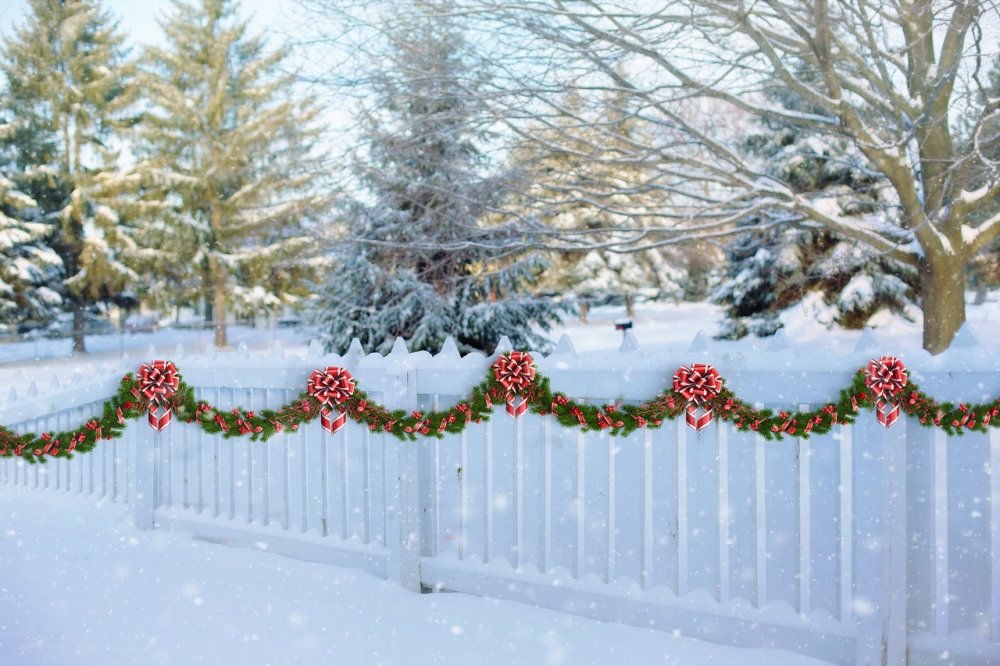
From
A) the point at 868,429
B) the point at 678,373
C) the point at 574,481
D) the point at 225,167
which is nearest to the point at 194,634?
the point at 574,481

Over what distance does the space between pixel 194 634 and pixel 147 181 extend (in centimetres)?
2584

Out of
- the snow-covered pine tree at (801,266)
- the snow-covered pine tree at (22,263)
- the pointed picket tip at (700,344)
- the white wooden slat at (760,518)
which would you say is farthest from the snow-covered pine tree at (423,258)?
the snow-covered pine tree at (22,263)

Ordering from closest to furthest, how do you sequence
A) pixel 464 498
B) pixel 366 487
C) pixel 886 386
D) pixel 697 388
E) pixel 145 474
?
pixel 886 386, pixel 697 388, pixel 464 498, pixel 366 487, pixel 145 474

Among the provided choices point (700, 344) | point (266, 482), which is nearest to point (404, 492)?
point (266, 482)

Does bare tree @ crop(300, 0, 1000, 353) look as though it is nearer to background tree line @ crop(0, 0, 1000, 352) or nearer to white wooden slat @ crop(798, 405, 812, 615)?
background tree line @ crop(0, 0, 1000, 352)

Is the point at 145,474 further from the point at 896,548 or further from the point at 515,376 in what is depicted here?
the point at 896,548

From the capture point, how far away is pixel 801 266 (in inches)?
672

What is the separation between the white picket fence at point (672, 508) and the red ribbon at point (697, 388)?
90 mm

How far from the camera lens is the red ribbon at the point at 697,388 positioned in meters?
3.34

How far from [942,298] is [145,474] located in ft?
32.2

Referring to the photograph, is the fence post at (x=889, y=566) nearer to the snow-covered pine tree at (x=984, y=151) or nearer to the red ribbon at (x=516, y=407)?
the red ribbon at (x=516, y=407)

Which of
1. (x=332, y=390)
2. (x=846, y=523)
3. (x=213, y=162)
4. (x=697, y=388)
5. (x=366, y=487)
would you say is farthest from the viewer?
(x=213, y=162)

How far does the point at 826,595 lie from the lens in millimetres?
3275

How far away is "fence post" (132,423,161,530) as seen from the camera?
Answer: 17.1 ft
